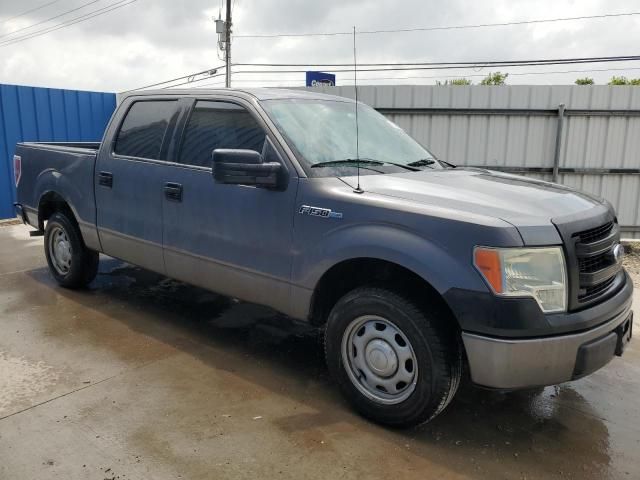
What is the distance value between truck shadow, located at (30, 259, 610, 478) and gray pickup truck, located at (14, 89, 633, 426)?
24 cm

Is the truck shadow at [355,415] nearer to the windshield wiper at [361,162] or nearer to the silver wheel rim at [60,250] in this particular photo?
the silver wheel rim at [60,250]

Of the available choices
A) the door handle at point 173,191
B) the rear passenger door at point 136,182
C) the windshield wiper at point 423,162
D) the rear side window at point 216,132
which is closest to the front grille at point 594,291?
the windshield wiper at point 423,162

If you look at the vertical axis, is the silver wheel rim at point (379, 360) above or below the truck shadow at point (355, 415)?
above

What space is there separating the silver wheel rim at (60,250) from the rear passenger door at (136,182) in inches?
30.9

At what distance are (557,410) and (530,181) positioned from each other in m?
1.48

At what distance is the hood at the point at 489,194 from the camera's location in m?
2.90

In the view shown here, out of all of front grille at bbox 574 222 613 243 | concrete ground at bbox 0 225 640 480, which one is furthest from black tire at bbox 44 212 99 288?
front grille at bbox 574 222 613 243

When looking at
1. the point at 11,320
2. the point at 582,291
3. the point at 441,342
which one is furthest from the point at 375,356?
the point at 11,320

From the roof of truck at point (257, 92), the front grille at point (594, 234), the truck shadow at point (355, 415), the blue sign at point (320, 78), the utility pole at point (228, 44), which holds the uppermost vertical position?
the utility pole at point (228, 44)

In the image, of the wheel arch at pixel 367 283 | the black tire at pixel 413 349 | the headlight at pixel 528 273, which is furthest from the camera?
the wheel arch at pixel 367 283

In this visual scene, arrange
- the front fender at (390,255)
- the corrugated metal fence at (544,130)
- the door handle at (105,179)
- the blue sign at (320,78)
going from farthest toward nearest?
the blue sign at (320,78) → the corrugated metal fence at (544,130) → the door handle at (105,179) → the front fender at (390,255)

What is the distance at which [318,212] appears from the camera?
3.35 meters

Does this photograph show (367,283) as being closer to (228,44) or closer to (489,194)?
(489,194)

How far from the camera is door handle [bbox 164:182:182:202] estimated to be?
418 cm
